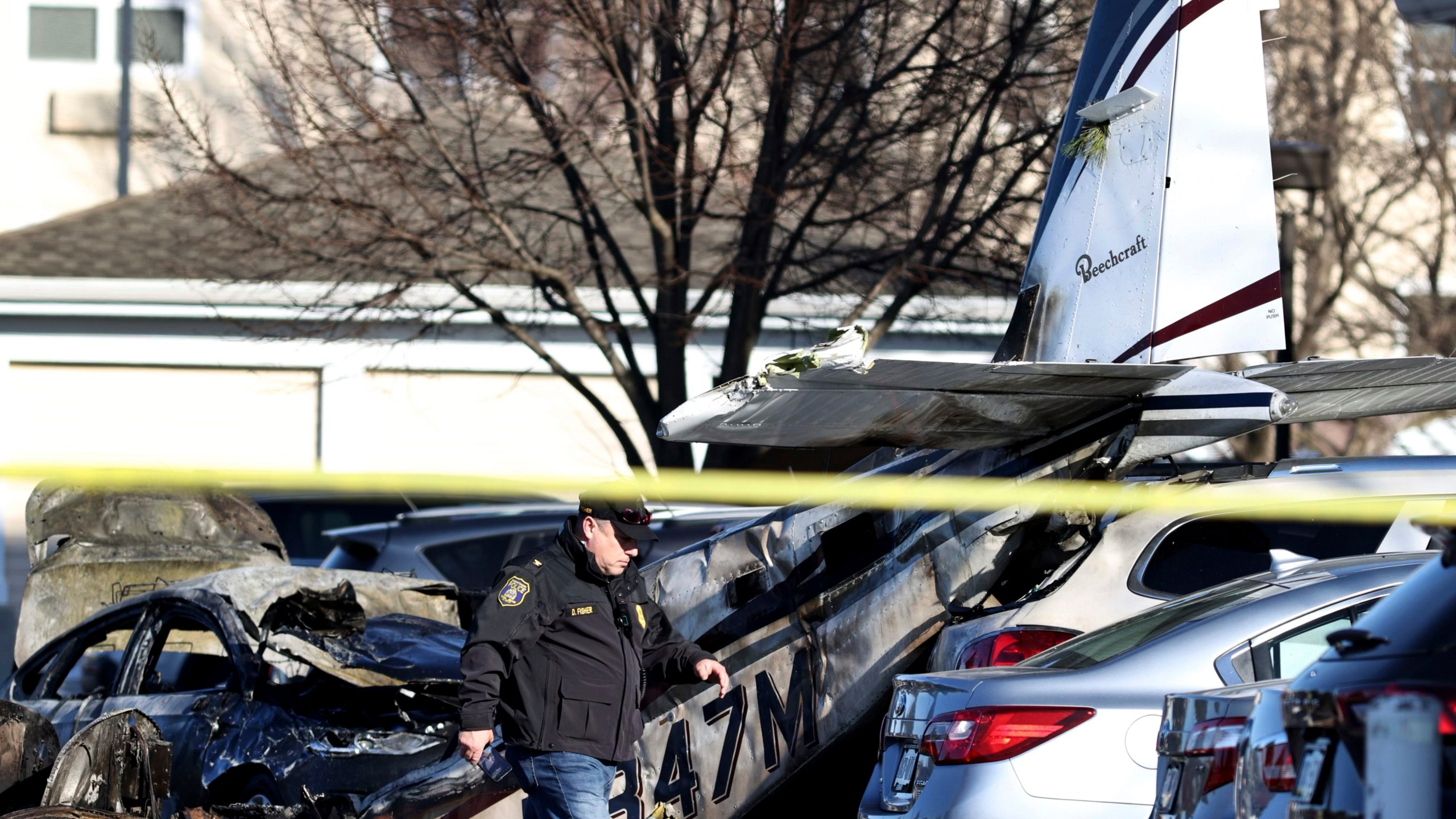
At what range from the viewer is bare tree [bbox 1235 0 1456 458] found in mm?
19391

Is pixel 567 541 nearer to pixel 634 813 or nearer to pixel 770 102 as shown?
pixel 634 813

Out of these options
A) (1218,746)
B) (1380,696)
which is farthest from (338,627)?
(1380,696)

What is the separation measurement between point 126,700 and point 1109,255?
5.43 metres

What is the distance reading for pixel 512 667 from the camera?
5.07m

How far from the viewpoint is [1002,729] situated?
4777 mm

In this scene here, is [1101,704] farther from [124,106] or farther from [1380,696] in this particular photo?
[124,106]

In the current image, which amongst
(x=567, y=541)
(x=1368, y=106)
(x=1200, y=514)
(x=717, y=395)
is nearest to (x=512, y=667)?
(x=567, y=541)

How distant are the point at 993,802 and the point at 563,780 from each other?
138cm

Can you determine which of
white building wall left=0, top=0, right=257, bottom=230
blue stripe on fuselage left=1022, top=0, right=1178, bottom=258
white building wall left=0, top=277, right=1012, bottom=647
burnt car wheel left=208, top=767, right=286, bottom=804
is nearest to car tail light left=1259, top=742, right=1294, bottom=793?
blue stripe on fuselage left=1022, top=0, right=1178, bottom=258

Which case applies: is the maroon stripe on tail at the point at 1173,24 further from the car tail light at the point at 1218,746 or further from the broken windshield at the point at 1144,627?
the car tail light at the point at 1218,746

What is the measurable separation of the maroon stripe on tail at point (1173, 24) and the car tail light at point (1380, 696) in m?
4.21

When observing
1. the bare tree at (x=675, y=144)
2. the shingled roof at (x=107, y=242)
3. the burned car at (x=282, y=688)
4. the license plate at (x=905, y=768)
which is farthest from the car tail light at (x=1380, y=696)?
the shingled roof at (x=107, y=242)

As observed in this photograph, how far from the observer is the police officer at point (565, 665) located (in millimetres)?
4949

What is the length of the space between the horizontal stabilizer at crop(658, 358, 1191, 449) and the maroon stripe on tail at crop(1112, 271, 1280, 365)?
22.8 inches
